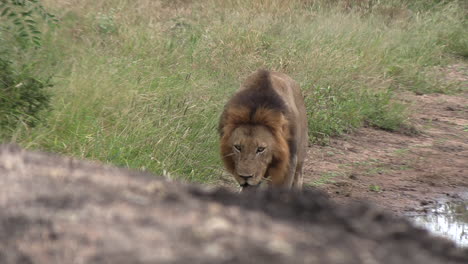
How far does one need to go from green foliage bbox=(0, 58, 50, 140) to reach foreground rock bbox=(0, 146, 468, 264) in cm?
412

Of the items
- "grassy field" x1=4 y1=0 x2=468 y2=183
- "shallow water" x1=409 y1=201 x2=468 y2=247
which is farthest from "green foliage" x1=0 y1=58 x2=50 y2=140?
"shallow water" x1=409 y1=201 x2=468 y2=247

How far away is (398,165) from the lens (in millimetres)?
8609

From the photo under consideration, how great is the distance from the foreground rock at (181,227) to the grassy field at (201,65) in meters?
3.62

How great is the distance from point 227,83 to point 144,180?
7.01m

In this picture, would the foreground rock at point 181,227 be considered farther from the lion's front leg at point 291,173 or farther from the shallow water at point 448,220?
the shallow water at point 448,220

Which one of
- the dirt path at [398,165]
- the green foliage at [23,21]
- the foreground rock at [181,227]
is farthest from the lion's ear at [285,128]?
the foreground rock at [181,227]

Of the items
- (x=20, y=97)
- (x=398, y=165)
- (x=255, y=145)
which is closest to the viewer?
(x=255, y=145)

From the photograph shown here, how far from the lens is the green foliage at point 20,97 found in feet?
19.0

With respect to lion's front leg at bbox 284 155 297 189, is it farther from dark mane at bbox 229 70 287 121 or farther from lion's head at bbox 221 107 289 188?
dark mane at bbox 229 70 287 121

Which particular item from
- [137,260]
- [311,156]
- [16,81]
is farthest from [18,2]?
[137,260]

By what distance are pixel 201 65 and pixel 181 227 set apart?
25.9 feet

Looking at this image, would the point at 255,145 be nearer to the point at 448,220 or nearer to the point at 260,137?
the point at 260,137

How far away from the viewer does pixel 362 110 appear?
9969 millimetres

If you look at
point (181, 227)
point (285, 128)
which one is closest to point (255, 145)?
point (285, 128)
